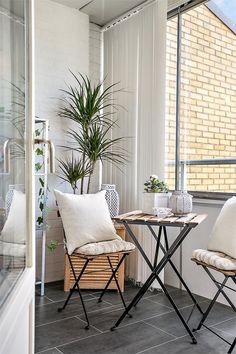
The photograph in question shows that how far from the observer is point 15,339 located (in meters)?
1.15

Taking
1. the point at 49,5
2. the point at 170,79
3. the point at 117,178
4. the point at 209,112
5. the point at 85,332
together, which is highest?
the point at 49,5

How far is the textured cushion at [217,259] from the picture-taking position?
217cm

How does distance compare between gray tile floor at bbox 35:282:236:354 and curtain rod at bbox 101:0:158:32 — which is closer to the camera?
gray tile floor at bbox 35:282:236:354

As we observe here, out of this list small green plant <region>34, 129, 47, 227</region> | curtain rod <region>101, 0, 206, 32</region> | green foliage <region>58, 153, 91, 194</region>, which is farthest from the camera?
green foliage <region>58, 153, 91, 194</region>

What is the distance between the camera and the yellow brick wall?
3.08m

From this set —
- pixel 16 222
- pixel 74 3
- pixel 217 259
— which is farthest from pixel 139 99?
pixel 16 222

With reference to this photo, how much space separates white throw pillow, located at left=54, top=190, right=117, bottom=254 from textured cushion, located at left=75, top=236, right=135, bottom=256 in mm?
88

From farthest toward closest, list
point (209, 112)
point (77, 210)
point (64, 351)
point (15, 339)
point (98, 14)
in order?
point (98, 14) → point (209, 112) → point (77, 210) → point (64, 351) → point (15, 339)

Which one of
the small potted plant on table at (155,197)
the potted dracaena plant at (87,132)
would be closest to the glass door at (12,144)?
the small potted plant on table at (155,197)

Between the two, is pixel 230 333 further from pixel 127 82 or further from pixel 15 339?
pixel 127 82

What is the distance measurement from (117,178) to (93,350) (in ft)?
6.42

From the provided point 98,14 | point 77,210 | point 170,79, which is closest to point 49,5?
point 98,14

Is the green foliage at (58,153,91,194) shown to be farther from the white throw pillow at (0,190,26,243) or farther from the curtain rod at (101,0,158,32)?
the white throw pillow at (0,190,26,243)

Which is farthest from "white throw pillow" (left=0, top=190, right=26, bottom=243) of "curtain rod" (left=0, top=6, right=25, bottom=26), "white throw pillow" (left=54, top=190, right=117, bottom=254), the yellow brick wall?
the yellow brick wall
